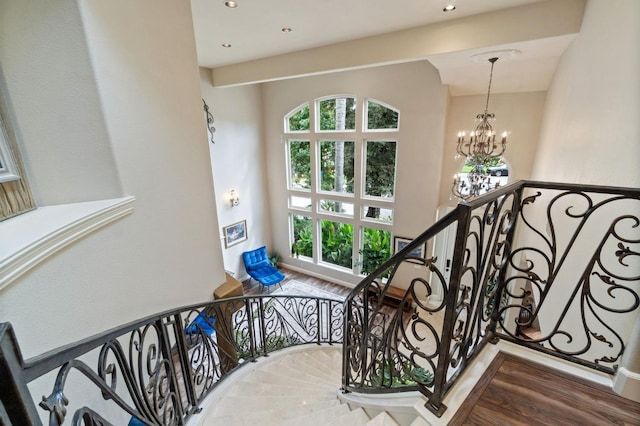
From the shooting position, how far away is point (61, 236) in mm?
1280

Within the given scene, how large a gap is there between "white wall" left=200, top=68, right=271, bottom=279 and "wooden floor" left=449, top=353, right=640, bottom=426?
6.10m

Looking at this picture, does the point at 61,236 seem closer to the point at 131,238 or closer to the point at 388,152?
the point at 131,238

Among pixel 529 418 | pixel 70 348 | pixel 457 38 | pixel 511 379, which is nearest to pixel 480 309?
pixel 511 379

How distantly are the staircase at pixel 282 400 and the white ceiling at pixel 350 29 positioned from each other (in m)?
3.77

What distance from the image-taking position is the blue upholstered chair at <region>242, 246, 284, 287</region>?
7320 millimetres

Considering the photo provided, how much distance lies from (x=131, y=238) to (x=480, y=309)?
211 centimetres

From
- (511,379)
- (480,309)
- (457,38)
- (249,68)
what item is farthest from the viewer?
(249,68)

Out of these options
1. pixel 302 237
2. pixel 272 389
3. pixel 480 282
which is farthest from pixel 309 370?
pixel 302 237

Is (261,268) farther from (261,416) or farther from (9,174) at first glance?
(9,174)

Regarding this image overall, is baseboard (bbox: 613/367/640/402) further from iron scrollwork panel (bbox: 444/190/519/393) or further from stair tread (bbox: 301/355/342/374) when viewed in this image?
stair tread (bbox: 301/355/342/374)

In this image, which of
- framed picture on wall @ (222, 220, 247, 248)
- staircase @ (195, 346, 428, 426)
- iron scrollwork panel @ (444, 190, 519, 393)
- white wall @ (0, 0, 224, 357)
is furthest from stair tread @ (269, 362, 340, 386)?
framed picture on wall @ (222, 220, 247, 248)

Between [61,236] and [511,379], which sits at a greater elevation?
[61,236]

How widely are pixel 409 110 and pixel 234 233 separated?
507 cm

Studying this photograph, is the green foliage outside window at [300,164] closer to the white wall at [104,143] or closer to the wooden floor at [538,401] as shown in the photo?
the white wall at [104,143]
